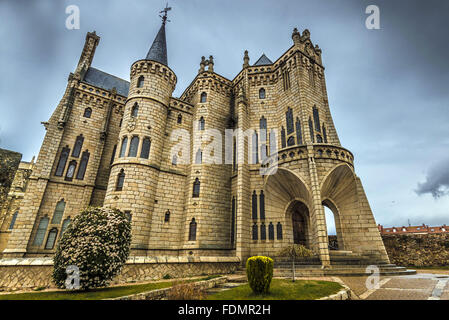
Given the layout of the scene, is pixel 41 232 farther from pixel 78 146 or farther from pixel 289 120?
pixel 289 120

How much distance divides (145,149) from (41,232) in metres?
9.84

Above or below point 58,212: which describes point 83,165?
above

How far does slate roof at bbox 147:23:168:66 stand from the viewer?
21.2 m

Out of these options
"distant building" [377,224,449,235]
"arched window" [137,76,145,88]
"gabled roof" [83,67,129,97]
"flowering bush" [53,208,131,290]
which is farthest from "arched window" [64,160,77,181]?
"distant building" [377,224,449,235]

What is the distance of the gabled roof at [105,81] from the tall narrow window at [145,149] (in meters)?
10.9

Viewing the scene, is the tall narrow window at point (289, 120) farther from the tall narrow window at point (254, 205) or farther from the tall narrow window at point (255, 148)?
the tall narrow window at point (254, 205)

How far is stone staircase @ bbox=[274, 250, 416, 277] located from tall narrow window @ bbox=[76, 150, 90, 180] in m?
17.7

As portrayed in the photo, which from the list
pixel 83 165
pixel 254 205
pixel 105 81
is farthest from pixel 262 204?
pixel 105 81

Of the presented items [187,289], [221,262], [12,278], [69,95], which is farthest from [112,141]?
[187,289]

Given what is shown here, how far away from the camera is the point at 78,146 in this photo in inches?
796

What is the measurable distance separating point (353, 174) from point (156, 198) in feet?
47.3

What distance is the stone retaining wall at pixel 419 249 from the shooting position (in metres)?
16.9
